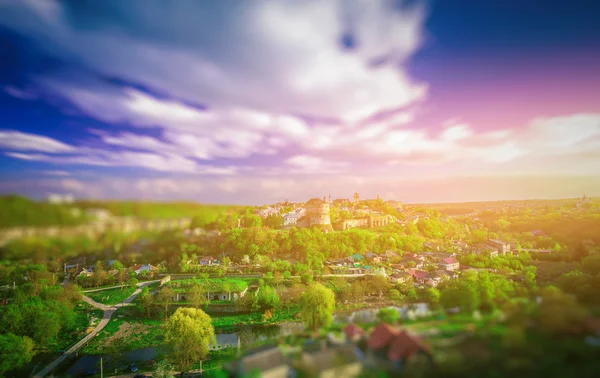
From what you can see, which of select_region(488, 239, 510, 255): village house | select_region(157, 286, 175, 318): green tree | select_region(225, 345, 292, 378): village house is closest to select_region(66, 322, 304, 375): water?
select_region(157, 286, 175, 318): green tree

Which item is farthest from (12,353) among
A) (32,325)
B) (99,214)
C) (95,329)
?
(99,214)

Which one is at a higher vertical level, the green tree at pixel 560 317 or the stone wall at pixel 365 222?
the green tree at pixel 560 317

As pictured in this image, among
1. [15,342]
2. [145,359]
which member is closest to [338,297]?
[145,359]

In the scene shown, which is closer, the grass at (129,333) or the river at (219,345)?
the river at (219,345)

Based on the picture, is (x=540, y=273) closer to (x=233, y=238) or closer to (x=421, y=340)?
(x=421, y=340)

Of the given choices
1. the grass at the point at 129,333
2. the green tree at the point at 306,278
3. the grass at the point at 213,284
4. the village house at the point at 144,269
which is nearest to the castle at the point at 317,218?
the green tree at the point at 306,278

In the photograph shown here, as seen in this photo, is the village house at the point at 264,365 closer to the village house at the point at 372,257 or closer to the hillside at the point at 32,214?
the hillside at the point at 32,214
